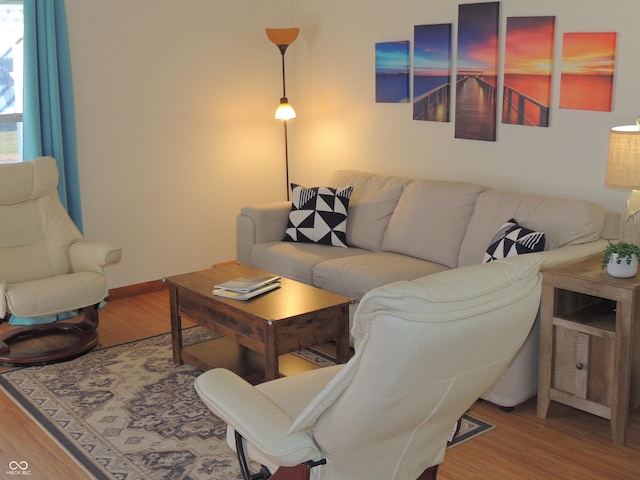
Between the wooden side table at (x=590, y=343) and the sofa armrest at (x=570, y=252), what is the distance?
4cm

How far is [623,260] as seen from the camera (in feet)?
10.3

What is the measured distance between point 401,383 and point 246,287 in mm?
1967

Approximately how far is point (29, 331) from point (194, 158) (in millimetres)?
1743

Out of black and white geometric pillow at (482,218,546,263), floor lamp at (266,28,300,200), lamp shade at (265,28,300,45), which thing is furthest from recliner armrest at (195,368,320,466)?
lamp shade at (265,28,300,45)

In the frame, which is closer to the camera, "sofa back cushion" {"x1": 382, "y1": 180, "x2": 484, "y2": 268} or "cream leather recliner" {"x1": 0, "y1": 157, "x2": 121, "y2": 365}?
"cream leather recliner" {"x1": 0, "y1": 157, "x2": 121, "y2": 365}

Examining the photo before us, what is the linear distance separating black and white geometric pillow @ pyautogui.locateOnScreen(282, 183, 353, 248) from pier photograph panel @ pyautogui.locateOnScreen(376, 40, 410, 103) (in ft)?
2.41

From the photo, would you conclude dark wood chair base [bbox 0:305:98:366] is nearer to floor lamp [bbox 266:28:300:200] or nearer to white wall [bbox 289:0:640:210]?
floor lamp [bbox 266:28:300:200]

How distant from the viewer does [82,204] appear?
5086 mm

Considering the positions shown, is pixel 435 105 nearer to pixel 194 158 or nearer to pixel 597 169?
pixel 597 169

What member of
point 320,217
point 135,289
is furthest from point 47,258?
point 320,217

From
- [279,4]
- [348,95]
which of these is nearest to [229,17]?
[279,4]

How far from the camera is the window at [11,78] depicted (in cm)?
469

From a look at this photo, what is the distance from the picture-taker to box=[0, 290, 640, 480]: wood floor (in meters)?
2.95

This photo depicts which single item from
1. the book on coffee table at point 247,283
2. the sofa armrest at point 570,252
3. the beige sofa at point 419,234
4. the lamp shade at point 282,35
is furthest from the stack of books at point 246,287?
the lamp shade at point 282,35
